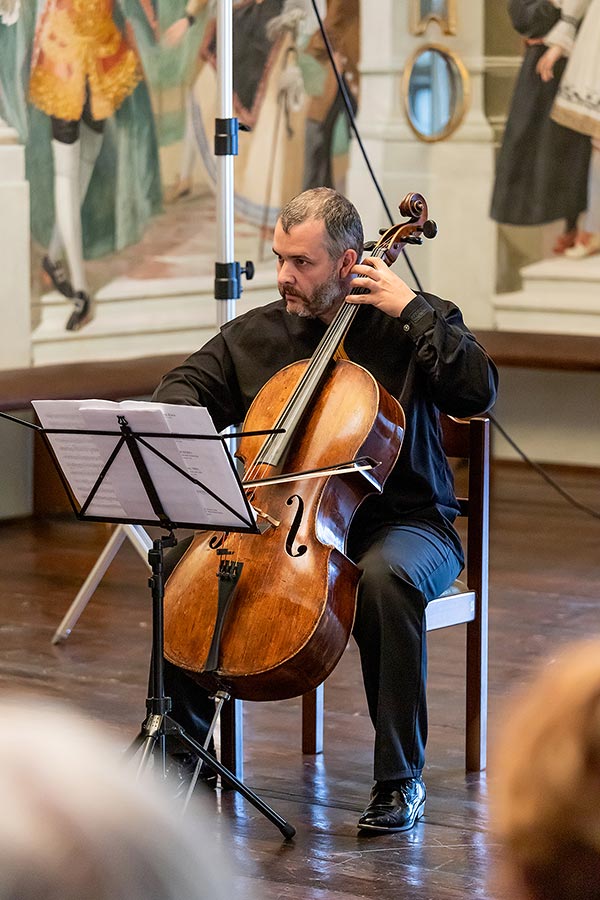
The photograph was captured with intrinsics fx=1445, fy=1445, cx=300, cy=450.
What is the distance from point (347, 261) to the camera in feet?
9.51

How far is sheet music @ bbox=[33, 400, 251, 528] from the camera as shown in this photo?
→ 227 centimetres

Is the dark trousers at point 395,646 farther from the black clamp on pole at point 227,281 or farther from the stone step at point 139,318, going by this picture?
the stone step at point 139,318

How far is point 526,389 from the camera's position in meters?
6.73

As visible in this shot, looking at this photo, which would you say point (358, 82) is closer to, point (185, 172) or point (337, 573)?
point (185, 172)

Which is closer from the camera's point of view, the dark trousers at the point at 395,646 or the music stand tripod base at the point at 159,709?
the music stand tripod base at the point at 159,709

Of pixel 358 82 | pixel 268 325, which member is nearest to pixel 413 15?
pixel 358 82

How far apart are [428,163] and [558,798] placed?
647 centimetres

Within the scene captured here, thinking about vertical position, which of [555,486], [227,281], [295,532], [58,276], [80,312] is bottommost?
[555,486]

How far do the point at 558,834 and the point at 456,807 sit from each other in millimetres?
2297

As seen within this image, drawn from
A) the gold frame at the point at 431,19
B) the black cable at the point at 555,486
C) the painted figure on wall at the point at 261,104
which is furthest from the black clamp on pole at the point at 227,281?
the gold frame at the point at 431,19

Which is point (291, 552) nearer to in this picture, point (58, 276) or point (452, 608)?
point (452, 608)

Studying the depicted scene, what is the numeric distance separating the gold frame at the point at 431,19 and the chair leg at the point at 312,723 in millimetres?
4404

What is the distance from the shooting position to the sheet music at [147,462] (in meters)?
2.27

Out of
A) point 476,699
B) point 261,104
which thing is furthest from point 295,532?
point 261,104
